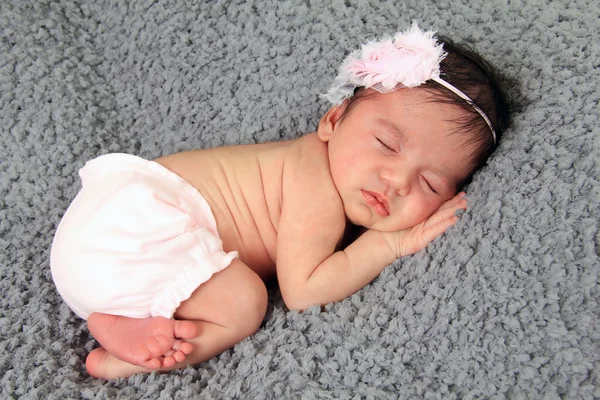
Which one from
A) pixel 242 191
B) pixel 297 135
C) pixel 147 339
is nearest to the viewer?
pixel 147 339

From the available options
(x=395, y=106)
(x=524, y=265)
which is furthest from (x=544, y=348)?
(x=395, y=106)

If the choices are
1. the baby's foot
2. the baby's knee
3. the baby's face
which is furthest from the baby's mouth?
the baby's foot

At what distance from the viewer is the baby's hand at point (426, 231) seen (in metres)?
1.42

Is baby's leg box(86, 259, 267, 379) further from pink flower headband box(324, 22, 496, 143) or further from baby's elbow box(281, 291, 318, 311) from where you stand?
pink flower headband box(324, 22, 496, 143)

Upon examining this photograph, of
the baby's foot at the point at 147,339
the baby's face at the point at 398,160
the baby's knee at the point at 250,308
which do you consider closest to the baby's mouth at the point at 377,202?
the baby's face at the point at 398,160

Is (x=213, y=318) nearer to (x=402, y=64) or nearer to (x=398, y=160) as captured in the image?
(x=398, y=160)

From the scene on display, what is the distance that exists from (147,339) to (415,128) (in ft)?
2.51

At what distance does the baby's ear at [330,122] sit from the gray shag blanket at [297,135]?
7.8 inches

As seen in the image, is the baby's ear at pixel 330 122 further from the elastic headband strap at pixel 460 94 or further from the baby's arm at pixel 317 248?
the elastic headband strap at pixel 460 94

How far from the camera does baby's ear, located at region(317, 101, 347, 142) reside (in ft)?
5.17

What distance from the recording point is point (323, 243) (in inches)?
57.7

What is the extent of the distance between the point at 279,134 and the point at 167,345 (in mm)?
775

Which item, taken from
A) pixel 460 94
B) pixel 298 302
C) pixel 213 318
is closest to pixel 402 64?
pixel 460 94

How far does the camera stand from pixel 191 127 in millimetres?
1879
